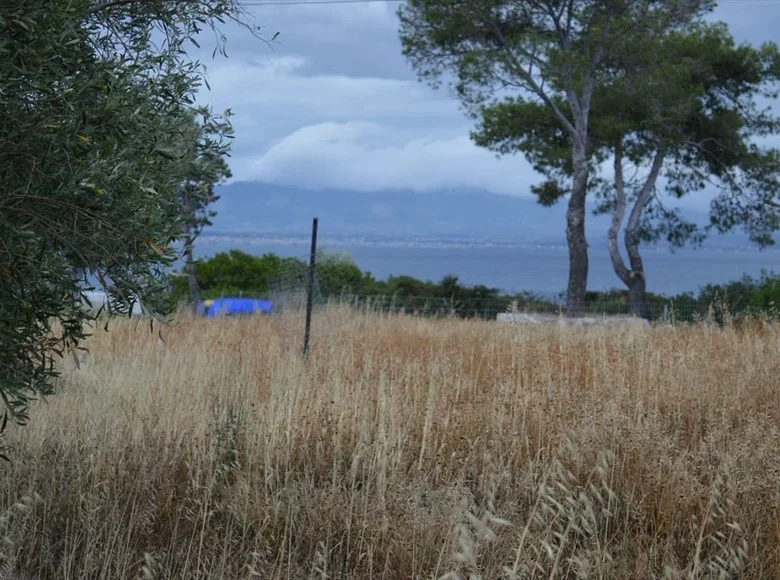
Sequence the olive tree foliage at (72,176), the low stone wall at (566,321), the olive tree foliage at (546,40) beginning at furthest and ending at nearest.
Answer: the olive tree foliage at (546,40), the low stone wall at (566,321), the olive tree foliage at (72,176)

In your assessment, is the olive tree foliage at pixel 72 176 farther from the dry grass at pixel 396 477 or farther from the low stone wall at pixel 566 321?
the low stone wall at pixel 566 321

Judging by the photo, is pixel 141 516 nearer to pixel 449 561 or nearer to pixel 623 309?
pixel 449 561

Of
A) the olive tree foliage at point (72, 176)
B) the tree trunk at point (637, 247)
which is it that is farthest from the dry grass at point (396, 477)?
the tree trunk at point (637, 247)

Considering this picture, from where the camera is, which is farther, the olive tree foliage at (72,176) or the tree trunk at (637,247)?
the tree trunk at (637,247)

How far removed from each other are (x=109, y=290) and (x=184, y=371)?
4747mm

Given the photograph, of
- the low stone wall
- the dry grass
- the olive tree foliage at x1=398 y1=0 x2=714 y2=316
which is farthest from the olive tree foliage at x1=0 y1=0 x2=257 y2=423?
the olive tree foliage at x1=398 y1=0 x2=714 y2=316

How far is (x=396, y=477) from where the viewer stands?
20.3ft

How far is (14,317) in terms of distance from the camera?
4.71m

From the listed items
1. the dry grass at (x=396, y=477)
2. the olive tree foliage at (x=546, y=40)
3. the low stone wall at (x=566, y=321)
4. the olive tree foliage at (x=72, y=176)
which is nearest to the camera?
the olive tree foliage at (x=72, y=176)

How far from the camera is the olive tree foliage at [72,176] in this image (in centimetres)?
428

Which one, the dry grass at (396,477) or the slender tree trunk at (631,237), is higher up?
the slender tree trunk at (631,237)

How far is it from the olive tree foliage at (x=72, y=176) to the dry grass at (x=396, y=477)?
119cm

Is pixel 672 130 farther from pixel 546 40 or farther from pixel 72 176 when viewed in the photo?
pixel 72 176

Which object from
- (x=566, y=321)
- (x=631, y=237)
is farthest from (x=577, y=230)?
(x=566, y=321)
